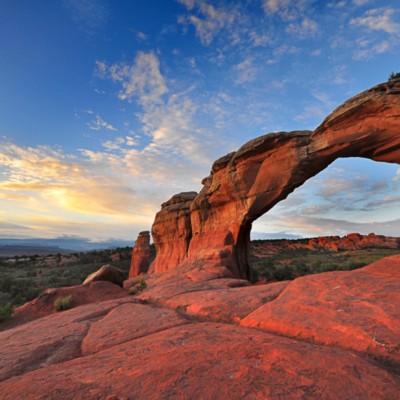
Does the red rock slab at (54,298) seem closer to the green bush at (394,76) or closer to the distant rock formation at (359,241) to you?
the green bush at (394,76)

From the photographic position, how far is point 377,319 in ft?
12.8

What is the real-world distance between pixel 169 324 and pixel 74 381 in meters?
2.52

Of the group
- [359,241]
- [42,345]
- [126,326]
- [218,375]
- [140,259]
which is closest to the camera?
[218,375]

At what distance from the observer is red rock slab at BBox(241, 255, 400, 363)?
350 centimetres

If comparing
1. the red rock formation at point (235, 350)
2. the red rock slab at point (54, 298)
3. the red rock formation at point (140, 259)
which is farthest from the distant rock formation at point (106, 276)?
the red rock formation at point (140, 259)

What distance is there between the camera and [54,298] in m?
13.8

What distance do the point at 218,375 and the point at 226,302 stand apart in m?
3.55

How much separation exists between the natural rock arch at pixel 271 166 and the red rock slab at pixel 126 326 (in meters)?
10.3

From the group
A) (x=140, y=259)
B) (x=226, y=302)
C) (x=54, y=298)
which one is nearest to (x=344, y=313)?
(x=226, y=302)

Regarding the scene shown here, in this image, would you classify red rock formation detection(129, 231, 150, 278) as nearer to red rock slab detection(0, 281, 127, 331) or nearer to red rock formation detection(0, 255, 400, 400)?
red rock slab detection(0, 281, 127, 331)

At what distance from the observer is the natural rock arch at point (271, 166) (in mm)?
11438

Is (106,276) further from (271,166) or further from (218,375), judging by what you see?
(218,375)

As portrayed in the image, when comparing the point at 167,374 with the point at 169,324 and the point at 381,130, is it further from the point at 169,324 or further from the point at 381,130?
the point at 381,130

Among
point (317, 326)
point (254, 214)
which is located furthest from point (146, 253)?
point (317, 326)
